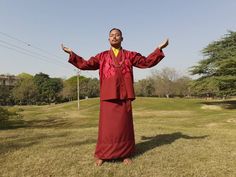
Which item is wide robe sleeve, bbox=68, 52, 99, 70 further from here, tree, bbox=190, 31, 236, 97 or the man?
tree, bbox=190, 31, 236, 97

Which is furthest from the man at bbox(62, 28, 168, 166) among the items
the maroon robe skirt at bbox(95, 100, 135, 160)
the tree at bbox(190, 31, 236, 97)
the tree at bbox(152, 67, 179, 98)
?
the tree at bbox(152, 67, 179, 98)

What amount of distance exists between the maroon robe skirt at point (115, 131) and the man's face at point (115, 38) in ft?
4.57

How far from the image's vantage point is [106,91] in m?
7.41

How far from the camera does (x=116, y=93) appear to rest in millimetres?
7297

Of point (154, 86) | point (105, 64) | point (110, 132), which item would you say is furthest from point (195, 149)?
point (154, 86)

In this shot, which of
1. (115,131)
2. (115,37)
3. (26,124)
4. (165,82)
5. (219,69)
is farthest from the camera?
(165,82)

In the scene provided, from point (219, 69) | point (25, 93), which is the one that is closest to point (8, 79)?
point (25, 93)

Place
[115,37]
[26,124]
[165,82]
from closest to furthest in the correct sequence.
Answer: [115,37]
[26,124]
[165,82]

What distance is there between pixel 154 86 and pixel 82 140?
290 ft

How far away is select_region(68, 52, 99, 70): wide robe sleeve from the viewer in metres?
7.56

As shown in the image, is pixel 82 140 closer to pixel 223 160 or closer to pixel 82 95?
pixel 223 160

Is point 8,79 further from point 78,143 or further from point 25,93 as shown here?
point 78,143

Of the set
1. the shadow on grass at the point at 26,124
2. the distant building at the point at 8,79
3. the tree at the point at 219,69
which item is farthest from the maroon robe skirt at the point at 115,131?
the distant building at the point at 8,79

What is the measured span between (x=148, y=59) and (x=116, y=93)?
1.15 meters
